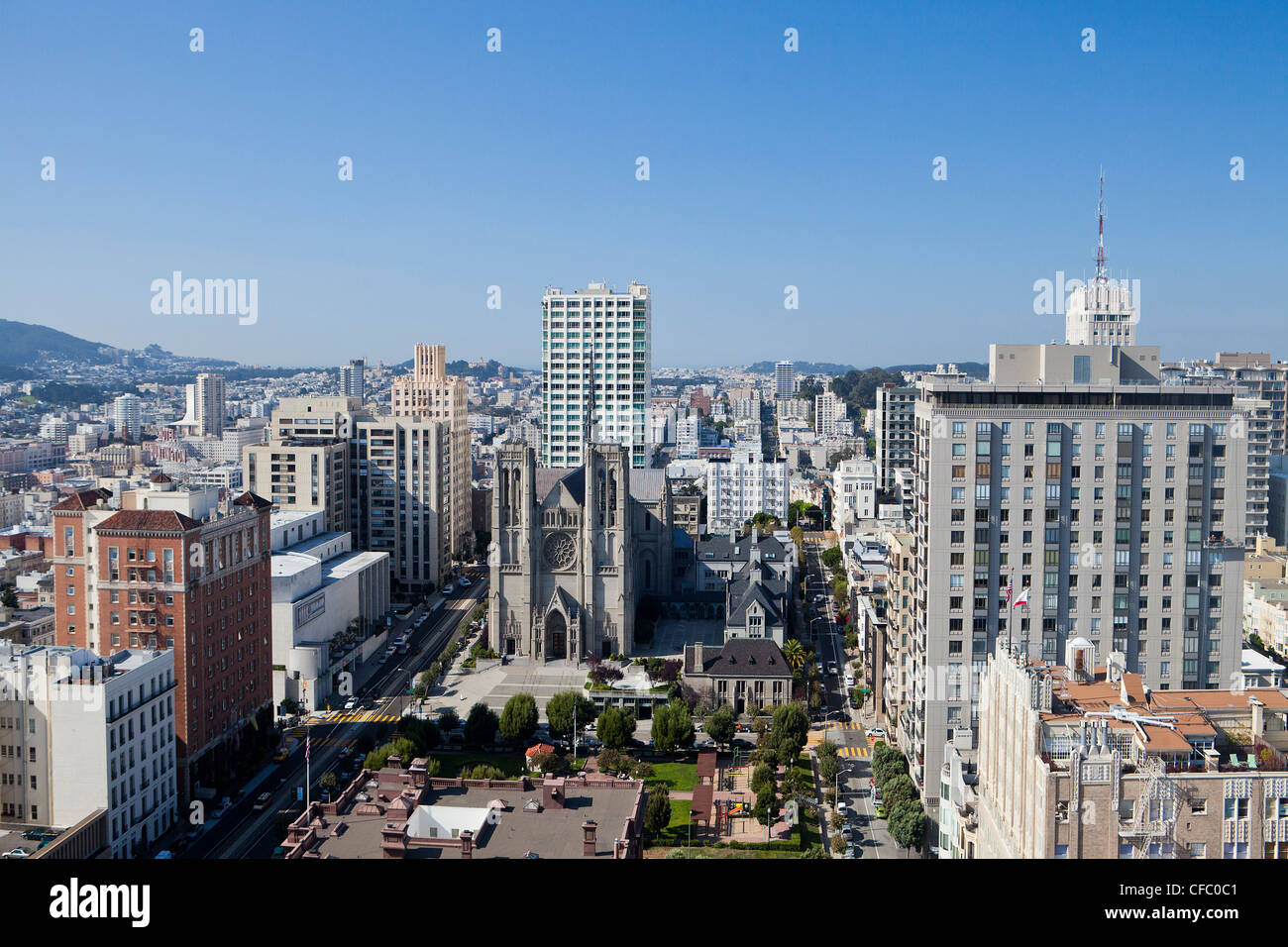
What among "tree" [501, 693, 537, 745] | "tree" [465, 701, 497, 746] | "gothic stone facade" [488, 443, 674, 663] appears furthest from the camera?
"gothic stone facade" [488, 443, 674, 663]

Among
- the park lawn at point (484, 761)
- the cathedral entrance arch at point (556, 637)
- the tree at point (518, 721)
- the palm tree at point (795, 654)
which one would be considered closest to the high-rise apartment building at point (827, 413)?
the cathedral entrance arch at point (556, 637)

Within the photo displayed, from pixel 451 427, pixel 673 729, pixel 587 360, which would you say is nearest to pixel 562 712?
pixel 673 729

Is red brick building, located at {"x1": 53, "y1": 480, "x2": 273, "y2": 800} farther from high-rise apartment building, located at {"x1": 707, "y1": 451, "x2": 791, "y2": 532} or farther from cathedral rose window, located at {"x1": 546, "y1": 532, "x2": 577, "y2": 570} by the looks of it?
high-rise apartment building, located at {"x1": 707, "y1": 451, "x2": 791, "y2": 532}

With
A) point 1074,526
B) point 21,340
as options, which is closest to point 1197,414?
point 1074,526

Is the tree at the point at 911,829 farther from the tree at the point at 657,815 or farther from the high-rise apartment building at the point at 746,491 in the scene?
the high-rise apartment building at the point at 746,491

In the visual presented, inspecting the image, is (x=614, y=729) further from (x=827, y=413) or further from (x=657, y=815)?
(x=827, y=413)

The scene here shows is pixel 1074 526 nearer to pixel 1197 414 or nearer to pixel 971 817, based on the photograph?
pixel 1197 414

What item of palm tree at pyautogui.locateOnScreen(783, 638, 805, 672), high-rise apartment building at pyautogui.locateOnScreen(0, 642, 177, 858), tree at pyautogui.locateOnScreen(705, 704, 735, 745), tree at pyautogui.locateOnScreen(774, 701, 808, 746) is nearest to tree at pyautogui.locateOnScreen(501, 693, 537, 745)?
tree at pyautogui.locateOnScreen(705, 704, 735, 745)

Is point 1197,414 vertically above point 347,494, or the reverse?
point 1197,414
